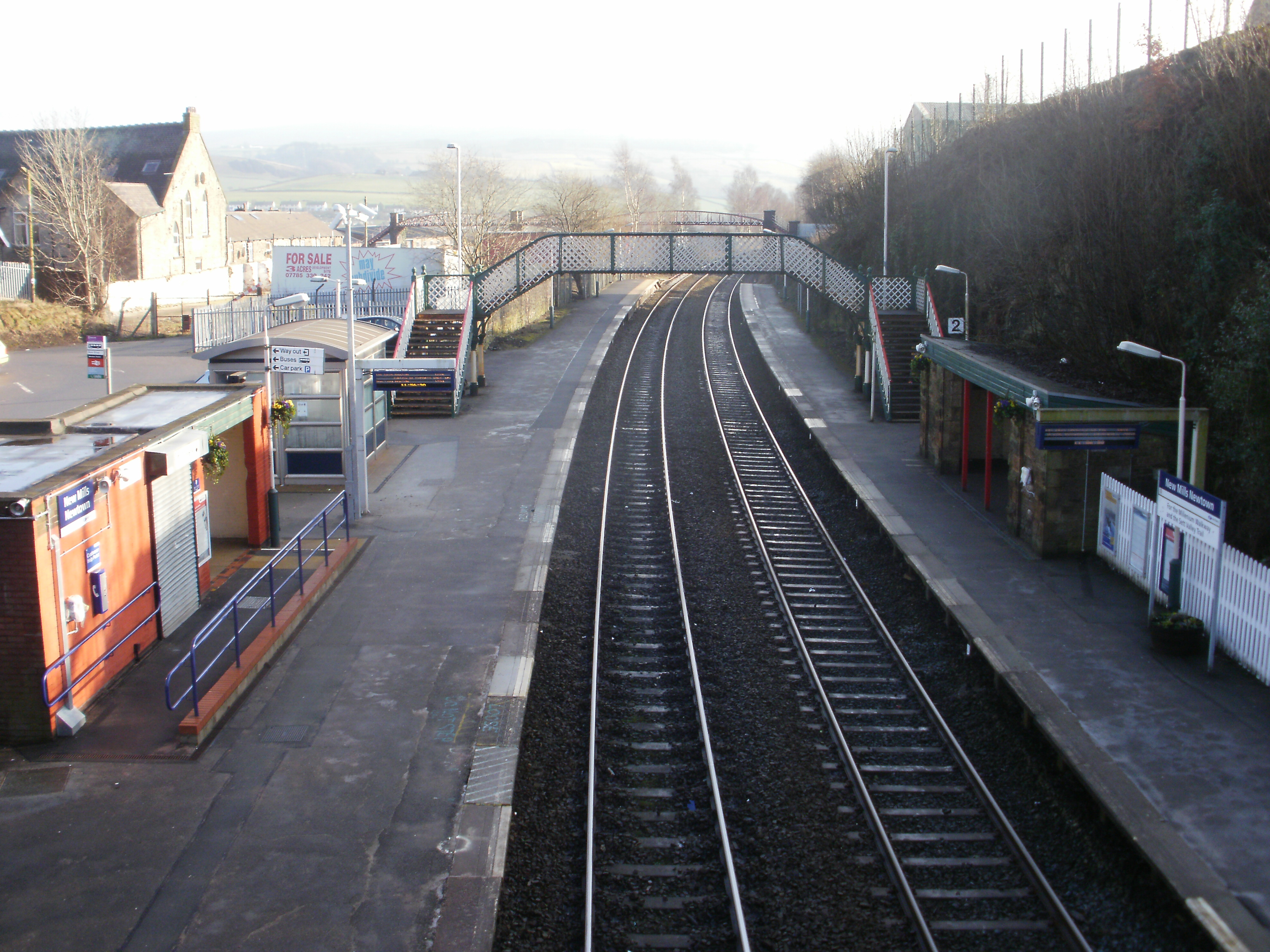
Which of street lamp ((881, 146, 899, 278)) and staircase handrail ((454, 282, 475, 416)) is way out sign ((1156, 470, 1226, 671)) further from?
staircase handrail ((454, 282, 475, 416))

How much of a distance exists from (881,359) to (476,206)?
35.3 metres

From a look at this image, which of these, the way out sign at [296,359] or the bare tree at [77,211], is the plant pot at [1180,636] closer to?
the way out sign at [296,359]

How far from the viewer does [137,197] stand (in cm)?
4547

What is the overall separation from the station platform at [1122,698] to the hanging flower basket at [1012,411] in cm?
187

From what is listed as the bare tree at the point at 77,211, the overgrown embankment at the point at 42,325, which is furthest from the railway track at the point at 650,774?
the bare tree at the point at 77,211

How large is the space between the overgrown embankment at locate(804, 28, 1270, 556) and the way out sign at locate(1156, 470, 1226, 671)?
1.43 metres

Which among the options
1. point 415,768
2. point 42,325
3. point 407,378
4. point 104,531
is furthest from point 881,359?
point 42,325

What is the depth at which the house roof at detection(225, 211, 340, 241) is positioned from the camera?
207 ft

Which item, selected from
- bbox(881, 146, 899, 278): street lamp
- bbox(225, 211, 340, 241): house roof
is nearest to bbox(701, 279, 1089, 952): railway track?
bbox(881, 146, 899, 278): street lamp

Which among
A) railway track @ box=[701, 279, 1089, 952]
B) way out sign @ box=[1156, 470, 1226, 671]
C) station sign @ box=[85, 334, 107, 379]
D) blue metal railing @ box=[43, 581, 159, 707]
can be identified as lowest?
railway track @ box=[701, 279, 1089, 952]

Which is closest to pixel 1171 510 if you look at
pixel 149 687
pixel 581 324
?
pixel 149 687

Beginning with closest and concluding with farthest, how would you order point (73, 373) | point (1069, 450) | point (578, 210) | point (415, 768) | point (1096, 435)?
point (415, 768), point (1096, 435), point (1069, 450), point (73, 373), point (578, 210)

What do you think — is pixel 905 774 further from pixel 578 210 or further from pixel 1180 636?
pixel 578 210

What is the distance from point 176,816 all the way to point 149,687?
8.91 feet
